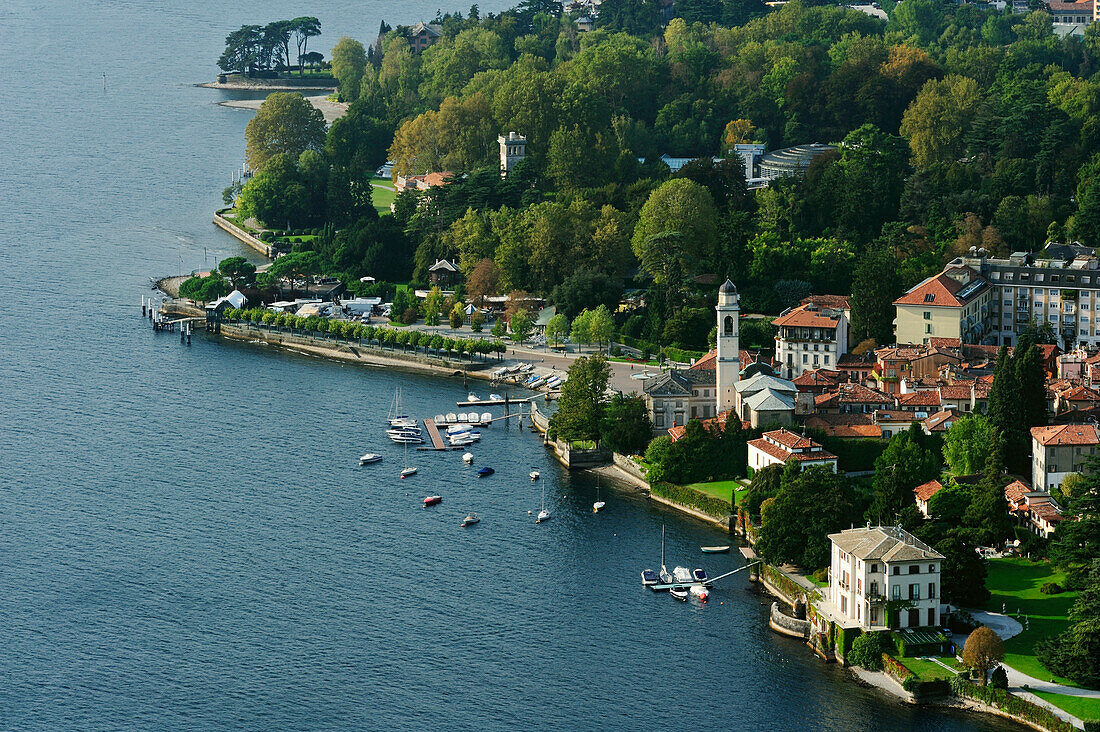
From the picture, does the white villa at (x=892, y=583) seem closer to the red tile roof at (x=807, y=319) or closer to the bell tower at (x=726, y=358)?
the bell tower at (x=726, y=358)

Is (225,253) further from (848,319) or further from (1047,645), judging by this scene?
(1047,645)

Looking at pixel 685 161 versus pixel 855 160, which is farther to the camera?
pixel 685 161

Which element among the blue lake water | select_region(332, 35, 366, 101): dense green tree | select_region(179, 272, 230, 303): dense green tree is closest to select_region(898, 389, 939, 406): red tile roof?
the blue lake water

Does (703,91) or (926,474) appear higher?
(703,91)

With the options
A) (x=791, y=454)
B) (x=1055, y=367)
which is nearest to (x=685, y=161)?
(x=1055, y=367)

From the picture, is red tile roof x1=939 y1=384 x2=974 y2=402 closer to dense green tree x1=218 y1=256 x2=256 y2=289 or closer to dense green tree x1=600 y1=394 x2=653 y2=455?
dense green tree x1=600 y1=394 x2=653 y2=455

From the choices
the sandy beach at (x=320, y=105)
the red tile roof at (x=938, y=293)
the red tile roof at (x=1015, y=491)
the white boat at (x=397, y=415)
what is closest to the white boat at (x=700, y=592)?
the red tile roof at (x=1015, y=491)

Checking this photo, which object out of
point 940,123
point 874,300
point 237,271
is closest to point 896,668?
point 874,300
